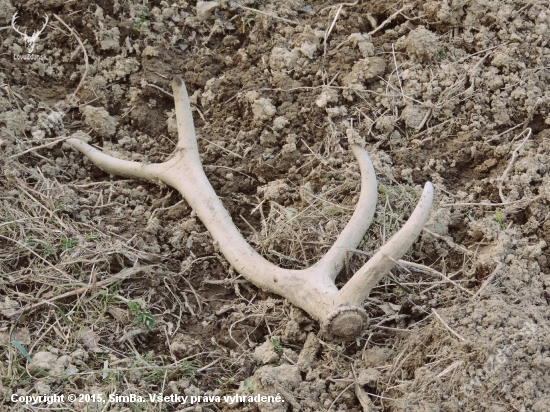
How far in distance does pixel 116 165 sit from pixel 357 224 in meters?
1.22

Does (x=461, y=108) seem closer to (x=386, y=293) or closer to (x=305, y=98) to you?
(x=305, y=98)

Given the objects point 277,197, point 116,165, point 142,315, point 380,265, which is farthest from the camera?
point 116,165

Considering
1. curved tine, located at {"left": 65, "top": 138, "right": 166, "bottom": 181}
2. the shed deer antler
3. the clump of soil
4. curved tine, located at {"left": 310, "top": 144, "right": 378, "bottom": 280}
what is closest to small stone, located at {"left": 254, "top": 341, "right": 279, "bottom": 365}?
the clump of soil

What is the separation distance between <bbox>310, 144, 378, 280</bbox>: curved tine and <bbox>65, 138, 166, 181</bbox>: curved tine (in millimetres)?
945

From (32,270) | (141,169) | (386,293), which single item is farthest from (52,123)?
(386,293)

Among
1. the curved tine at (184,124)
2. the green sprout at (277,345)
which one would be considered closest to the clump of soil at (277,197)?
the green sprout at (277,345)

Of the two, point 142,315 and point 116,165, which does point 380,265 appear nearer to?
point 142,315

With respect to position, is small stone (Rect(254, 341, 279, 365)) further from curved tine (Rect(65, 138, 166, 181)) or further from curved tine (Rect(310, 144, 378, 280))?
curved tine (Rect(65, 138, 166, 181))

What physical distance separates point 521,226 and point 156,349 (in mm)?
1508

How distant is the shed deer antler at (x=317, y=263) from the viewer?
2.28 m

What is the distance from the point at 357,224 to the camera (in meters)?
2.52

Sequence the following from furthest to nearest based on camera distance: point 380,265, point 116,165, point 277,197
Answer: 1. point 116,165
2. point 277,197
3. point 380,265

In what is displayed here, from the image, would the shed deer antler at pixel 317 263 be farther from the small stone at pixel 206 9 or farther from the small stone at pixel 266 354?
the small stone at pixel 206 9

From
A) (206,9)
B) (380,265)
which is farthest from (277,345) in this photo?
(206,9)
